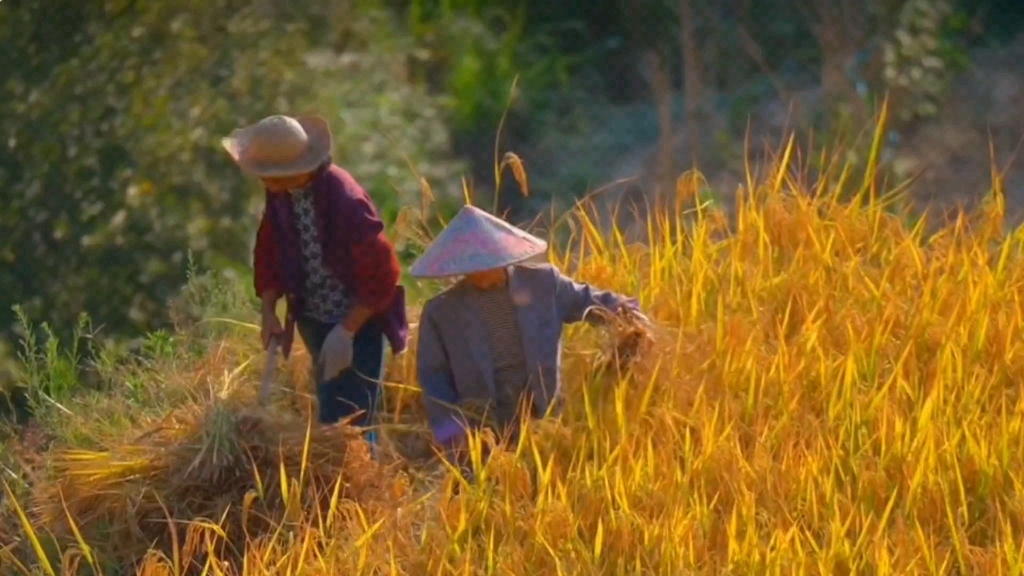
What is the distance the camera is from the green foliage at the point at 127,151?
6559mm

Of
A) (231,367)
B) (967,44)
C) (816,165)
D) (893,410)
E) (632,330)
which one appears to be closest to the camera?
(893,410)

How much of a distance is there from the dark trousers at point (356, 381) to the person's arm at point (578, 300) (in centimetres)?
48

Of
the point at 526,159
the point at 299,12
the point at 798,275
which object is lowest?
the point at 526,159

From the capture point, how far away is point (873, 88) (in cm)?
905

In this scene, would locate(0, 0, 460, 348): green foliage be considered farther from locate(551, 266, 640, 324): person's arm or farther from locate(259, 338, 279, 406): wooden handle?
locate(551, 266, 640, 324): person's arm

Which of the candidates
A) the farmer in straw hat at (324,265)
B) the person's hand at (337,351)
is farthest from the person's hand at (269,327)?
the person's hand at (337,351)

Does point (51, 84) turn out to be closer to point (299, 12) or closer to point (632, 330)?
point (299, 12)

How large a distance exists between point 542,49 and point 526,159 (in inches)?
43.8

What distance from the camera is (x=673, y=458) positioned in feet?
15.3

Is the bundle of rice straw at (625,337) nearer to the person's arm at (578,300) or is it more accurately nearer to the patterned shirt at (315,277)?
the person's arm at (578,300)

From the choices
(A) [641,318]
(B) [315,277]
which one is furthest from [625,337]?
(B) [315,277]

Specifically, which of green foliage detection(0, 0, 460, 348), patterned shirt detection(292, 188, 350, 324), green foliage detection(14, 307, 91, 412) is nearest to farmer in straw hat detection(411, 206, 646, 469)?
patterned shirt detection(292, 188, 350, 324)

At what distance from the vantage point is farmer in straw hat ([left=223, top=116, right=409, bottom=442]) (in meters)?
4.98

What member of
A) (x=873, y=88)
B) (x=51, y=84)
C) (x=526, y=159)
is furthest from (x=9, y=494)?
(x=873, y=88)
